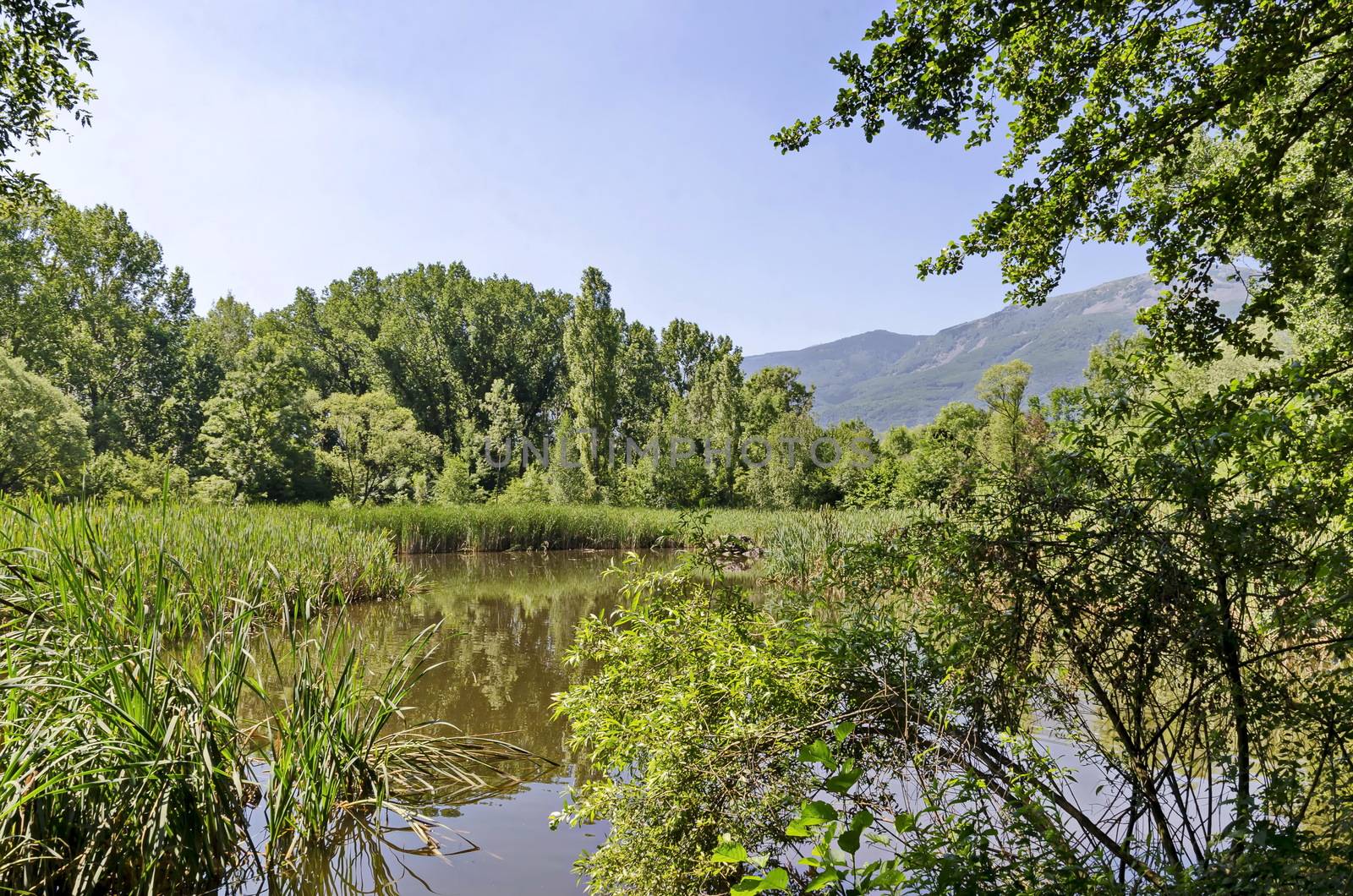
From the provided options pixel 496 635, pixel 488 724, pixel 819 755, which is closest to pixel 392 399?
pixel 496 635

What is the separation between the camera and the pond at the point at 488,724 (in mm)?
3543

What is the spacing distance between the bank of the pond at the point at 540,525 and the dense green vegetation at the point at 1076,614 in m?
11.8

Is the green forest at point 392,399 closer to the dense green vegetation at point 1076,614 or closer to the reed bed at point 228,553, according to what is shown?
the reed bed at point 228,553

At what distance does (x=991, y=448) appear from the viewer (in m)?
26.1

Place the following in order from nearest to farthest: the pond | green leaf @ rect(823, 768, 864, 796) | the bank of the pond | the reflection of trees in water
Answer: green leaf @ rect(823, 768, 864, 796)
the pond
the reflection of trees in water
the bank of the pond

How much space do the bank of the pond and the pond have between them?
15.0ft

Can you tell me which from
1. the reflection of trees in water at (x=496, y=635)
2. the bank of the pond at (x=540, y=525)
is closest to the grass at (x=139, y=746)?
the reflection of trees in water at (x=496, y=635)

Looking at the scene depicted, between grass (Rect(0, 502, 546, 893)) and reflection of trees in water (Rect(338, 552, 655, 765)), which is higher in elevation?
grass (Rect(0, 502, 546, 893))

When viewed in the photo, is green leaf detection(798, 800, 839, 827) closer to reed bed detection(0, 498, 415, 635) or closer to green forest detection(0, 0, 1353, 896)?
green forest detection(0, 0, 1353, 896)

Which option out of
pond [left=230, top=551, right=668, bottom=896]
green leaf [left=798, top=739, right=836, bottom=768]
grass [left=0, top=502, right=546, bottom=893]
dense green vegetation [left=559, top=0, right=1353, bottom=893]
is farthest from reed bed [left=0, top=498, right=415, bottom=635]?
green leaf [left=798, top=739, right=836, bottom=768]

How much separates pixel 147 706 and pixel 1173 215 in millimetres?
5463

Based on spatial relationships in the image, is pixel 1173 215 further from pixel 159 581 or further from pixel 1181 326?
pixel 159 581

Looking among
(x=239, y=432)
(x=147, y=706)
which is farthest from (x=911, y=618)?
(x=239, y=432)

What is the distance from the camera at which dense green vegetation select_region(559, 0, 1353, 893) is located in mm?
2143
